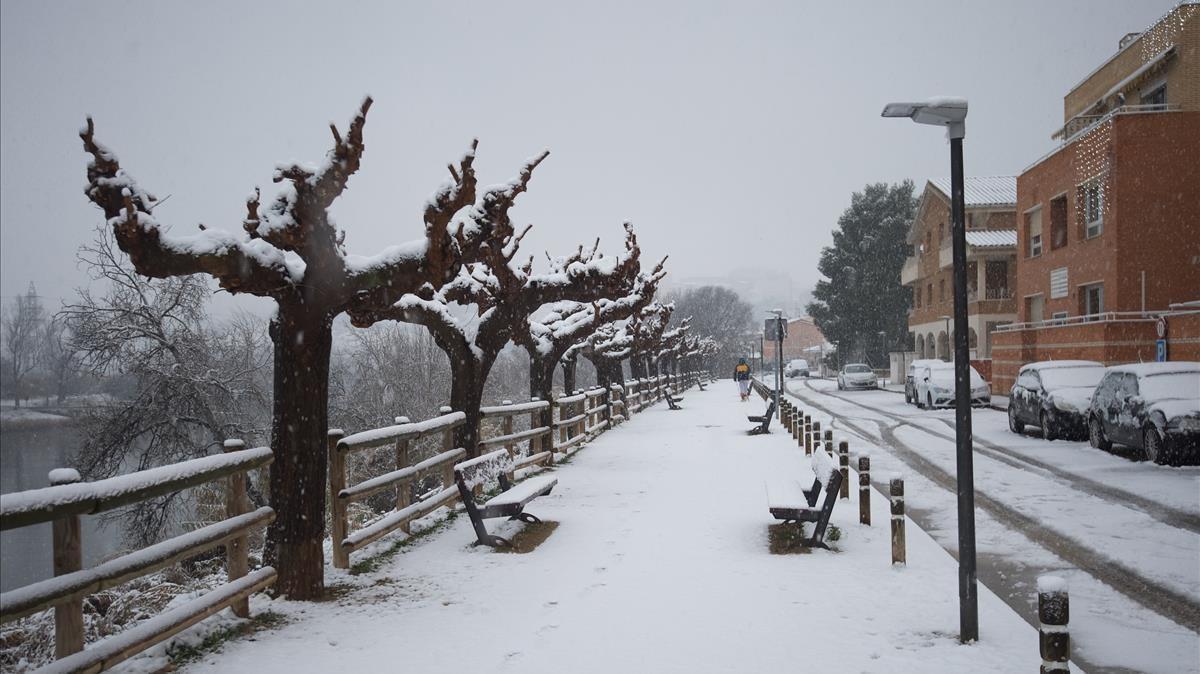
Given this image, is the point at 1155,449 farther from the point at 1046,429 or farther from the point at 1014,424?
the point at 1014,424

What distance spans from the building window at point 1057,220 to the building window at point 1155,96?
14.4 ft

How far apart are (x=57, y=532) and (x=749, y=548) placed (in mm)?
5973

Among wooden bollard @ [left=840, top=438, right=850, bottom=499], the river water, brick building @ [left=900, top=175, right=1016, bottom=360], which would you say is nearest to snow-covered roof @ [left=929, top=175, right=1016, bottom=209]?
brick building @ [left=900, top=175, right=1016, bottom=360]

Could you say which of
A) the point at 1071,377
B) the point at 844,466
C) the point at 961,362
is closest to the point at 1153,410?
the point at 1071,377

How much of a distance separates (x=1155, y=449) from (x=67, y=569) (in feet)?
50.9

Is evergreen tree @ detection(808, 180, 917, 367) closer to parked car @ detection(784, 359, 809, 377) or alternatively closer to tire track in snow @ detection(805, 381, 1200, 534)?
parked car @ detection(784, 359, 809, 377)

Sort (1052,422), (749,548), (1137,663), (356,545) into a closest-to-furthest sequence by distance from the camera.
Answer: (1137,663), (356,545), (749,548), (1052,422)

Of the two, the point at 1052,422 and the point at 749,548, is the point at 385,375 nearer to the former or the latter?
the point at 1052,422

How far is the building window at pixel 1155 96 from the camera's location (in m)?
29.0

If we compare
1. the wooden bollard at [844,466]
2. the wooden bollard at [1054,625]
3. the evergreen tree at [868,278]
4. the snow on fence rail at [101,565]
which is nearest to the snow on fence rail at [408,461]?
the snow on fence rail at [101,565]

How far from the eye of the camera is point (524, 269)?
14.4 m

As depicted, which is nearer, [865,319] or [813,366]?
[865,319]

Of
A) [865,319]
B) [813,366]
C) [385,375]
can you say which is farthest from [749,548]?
[813,366]

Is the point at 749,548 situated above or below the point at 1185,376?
below
